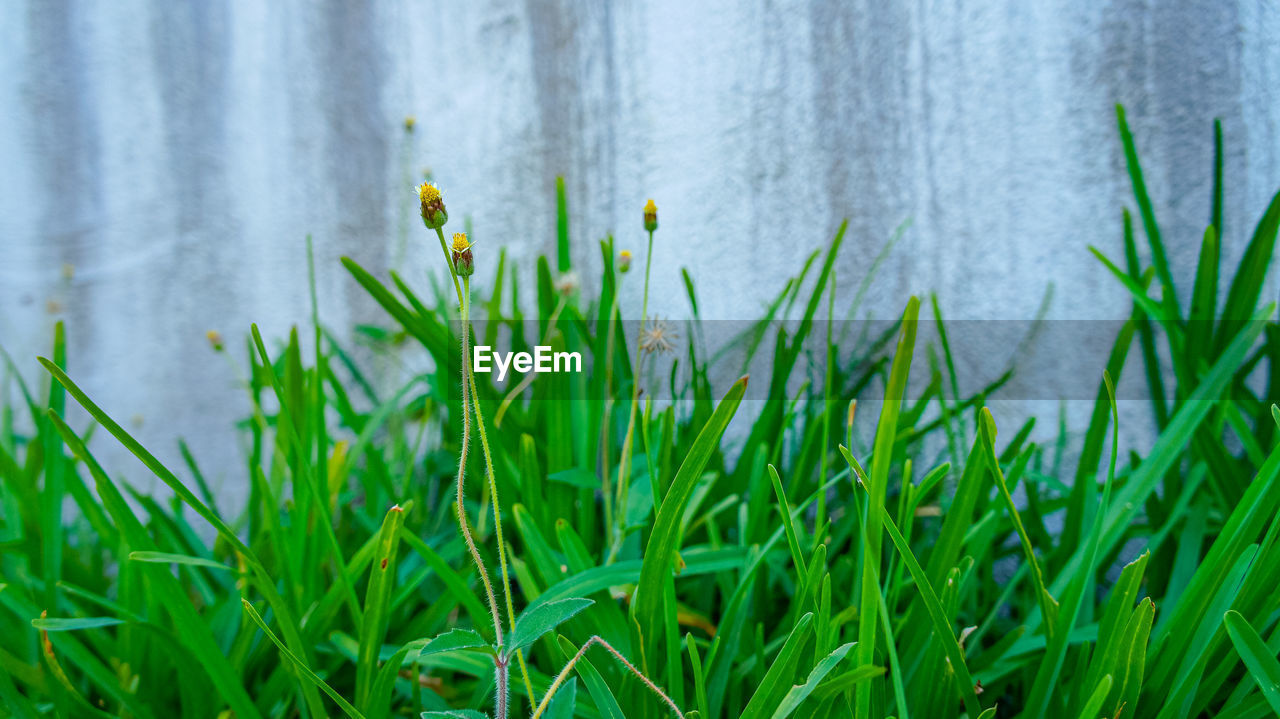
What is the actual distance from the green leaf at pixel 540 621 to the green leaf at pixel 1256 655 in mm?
368

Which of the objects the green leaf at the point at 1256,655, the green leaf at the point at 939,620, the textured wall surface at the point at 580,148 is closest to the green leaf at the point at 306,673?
the green leaf at the point at 939,620

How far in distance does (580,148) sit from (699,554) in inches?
29.0

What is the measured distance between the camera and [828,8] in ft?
3.10

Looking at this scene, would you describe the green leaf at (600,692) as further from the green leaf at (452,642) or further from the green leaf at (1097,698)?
the green leaf at (1097,698)

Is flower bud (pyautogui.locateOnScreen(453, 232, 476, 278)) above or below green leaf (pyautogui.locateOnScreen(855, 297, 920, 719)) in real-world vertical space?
above

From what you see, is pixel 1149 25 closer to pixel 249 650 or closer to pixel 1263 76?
pixel 1263 76

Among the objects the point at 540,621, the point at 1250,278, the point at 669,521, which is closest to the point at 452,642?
the point at 540,621

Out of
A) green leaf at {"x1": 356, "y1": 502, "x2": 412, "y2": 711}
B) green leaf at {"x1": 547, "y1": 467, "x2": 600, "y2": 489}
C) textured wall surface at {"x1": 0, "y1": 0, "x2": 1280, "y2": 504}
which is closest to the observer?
green leaf at {"x1": 356, "y1": 502, "x2": 412, "y2": 711}

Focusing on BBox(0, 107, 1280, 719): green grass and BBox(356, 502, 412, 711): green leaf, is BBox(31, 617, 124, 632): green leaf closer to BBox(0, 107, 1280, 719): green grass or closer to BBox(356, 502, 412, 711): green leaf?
BBox(0, 107, 1280, 719): green grass

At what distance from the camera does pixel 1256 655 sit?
390 mm

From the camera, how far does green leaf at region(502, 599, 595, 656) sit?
0.36 metres

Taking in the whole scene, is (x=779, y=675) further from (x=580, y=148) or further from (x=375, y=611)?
(x=580, y=148)

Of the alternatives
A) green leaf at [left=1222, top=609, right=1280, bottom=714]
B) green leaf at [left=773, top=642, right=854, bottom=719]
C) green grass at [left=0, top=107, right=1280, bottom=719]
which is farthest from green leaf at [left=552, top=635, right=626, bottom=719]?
green leaf at [left=1222, top=609, right=1280, bottom=714]

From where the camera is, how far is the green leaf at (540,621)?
0.36 m
